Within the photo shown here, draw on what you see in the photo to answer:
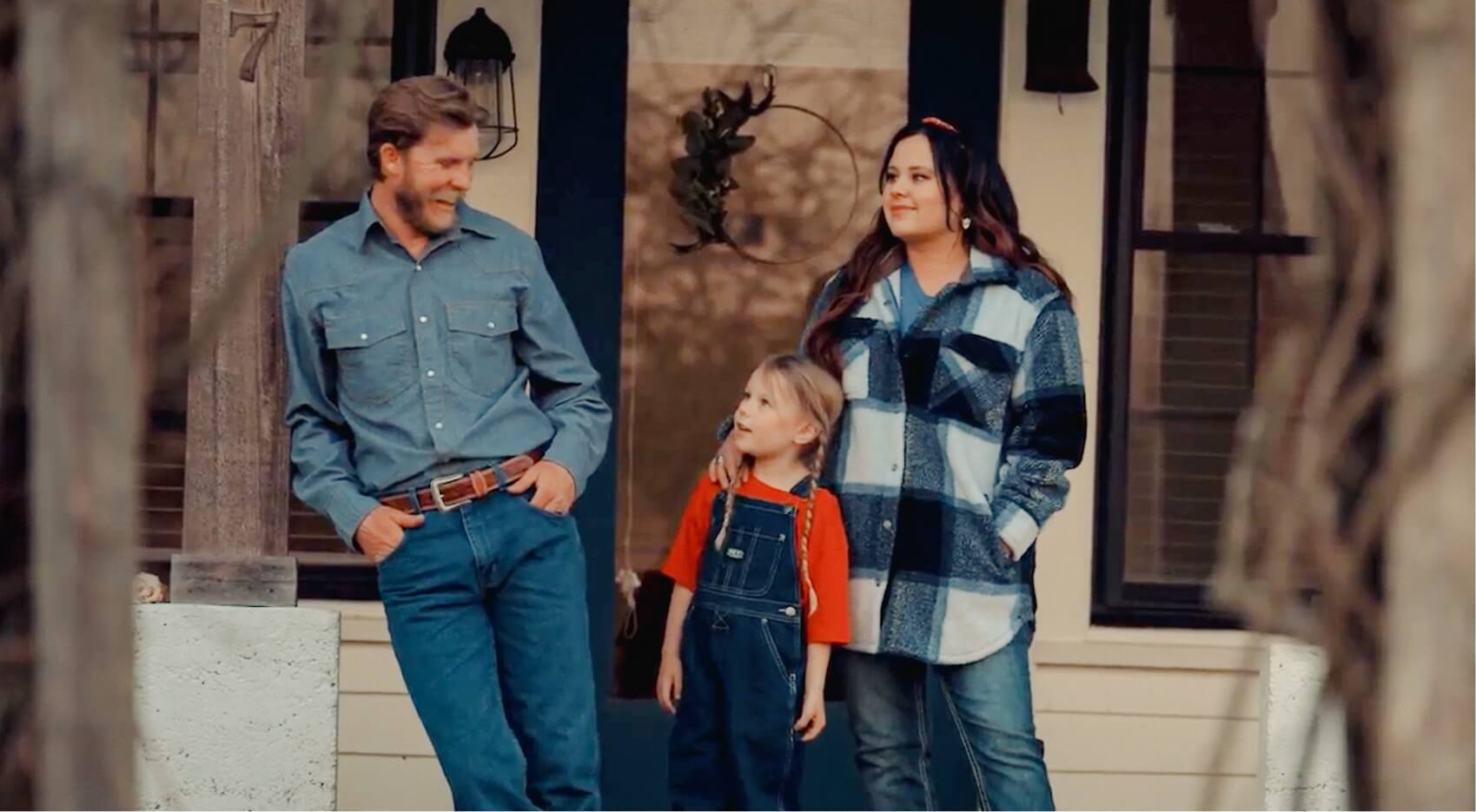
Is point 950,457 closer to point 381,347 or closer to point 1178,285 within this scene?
point 381,347

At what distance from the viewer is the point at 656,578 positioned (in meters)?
6.31

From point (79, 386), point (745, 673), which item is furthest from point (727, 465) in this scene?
point (79, 386)

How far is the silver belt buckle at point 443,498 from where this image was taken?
4668 millimetres

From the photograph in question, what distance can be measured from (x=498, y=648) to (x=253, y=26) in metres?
1.47

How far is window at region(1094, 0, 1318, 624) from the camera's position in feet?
20.2

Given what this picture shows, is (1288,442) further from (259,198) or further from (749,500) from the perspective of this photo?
(259,198)

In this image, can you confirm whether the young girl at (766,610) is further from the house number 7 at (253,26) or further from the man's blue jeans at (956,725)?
the house number 7 at (253,26)

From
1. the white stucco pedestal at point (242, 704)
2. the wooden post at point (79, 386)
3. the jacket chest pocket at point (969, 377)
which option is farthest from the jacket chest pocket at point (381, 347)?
the wooden post at point (79, 386)

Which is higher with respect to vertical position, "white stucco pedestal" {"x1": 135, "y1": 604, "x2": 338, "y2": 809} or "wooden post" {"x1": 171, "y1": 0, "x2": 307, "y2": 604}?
"wooden post" {"x1": 171, "y1": 0, "x2": 307, "y2": 604}

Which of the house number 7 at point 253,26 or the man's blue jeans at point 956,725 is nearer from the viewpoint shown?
the man's blue jeans at point 956,725

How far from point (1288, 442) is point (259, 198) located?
11.4ft

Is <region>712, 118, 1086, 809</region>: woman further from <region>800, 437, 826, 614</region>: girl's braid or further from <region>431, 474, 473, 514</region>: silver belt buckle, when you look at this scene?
<region>431, 474, 473, 514</region>: silver belt buckle

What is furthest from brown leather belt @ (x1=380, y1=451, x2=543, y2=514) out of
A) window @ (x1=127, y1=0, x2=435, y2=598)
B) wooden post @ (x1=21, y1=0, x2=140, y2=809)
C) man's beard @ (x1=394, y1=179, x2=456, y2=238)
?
wooden post @ (x1=21, y1=0, x2=140, y2=809)

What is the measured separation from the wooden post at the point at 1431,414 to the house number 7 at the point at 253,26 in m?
3.54
